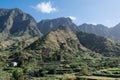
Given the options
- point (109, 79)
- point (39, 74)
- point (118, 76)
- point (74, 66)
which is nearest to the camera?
point (109, 79)

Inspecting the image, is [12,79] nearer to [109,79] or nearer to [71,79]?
[71,79]

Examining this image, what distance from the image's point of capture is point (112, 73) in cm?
14900

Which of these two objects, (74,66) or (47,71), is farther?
(74,66)

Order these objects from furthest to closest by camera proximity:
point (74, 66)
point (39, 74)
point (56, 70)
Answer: point (74, 66) < point (56, 70) < point (39, 74)

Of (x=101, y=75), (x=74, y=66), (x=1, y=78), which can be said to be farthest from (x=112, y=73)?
(x=1, y=78)

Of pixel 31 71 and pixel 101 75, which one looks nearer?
pixel 101 75

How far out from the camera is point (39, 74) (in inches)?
6491

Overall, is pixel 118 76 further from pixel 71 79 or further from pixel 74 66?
pixel 74 66

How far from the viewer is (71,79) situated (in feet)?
395

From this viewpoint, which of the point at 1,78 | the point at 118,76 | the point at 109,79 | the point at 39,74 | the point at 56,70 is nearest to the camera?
the point at 1,78

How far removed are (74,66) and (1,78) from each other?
353ft

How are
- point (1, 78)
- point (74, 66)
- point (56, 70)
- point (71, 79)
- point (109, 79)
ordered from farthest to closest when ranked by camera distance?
point (74, 66) < point (56, 70) < point (109, 79) < point (71, 79) < point (1, 78)

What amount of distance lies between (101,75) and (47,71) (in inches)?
1648

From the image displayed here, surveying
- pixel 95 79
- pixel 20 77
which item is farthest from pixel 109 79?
pixel 20 77
